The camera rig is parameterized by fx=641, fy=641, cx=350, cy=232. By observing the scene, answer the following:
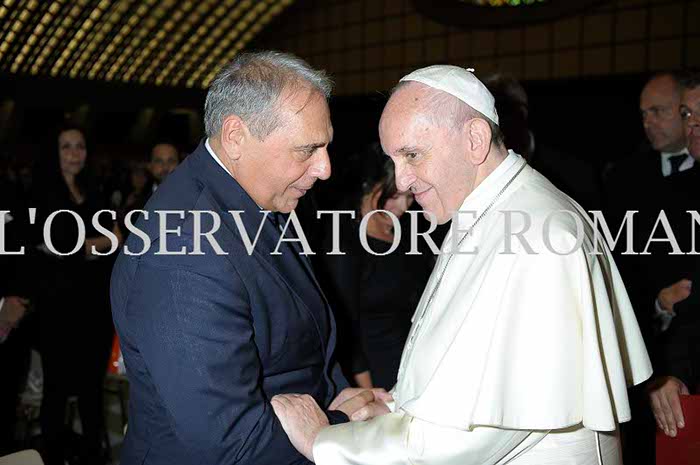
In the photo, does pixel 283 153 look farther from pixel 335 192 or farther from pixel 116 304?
pixel 335 192

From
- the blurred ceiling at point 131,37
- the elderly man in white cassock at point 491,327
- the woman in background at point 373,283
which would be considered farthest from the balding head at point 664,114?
the blurred ceiling at point 131,37

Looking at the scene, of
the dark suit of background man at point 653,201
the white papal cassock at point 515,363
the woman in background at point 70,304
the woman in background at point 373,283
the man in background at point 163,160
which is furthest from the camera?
the man in background at point 163,160

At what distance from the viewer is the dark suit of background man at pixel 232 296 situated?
5.24 ft

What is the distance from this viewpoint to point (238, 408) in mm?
1614

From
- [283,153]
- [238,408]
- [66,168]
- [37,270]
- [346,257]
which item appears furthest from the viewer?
[66,168]

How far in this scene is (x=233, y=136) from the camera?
182 cm

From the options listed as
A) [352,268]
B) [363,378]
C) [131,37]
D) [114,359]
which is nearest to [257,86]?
[352,268]

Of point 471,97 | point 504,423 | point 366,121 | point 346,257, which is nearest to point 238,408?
point 504,423

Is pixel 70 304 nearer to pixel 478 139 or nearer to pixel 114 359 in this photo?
pixel 114 359

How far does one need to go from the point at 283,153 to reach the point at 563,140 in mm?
16176

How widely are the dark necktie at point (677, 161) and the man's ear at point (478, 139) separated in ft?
8.92

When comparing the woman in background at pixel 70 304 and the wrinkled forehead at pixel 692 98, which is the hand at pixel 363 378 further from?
the wrinkled forehead at pixel 692 98

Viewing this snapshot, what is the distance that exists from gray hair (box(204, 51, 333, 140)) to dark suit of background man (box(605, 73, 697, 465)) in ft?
8.68

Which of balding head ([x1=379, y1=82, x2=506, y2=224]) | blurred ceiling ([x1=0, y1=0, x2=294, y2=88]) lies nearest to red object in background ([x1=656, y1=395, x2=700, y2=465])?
balding head ([x1=379, y1=82, x2=506, y2=224])
